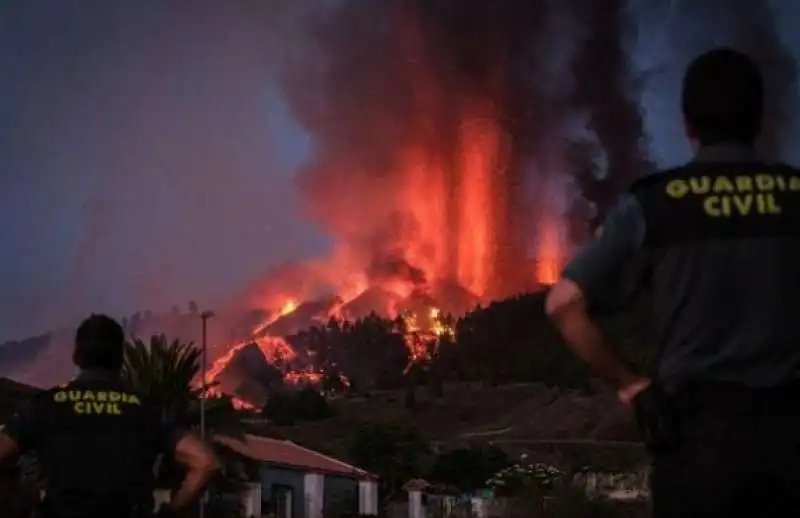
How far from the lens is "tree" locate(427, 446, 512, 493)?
6681 cm

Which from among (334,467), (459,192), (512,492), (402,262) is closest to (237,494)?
(334,467)

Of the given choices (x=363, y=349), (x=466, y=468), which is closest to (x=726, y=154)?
(x=466, y=468)

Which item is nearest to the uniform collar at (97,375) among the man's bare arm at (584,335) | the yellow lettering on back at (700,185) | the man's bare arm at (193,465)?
the man's bare arm at (193,465)

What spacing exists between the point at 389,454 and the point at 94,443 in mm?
64684

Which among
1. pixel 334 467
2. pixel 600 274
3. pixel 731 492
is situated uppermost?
pixel 334 467

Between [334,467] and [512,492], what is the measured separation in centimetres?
845

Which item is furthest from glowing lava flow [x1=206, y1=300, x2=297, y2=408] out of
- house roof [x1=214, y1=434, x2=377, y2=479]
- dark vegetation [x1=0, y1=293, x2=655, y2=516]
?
house roof [x1=214, y1=434, x2=377, y2=479]

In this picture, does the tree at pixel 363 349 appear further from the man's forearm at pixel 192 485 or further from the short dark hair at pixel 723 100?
the short dark hair at pixel 723 100

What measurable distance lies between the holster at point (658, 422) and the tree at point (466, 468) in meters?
63.1

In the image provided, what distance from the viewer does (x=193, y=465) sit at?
4148mm

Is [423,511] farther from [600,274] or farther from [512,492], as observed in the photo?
[600,274]

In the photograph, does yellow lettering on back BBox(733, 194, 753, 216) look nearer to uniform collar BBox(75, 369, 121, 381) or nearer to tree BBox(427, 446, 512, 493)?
uniform collar BBox(75, 369, 121, 381)

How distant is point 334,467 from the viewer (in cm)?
5347

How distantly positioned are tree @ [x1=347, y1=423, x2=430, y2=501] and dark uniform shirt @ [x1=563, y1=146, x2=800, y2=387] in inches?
2294
